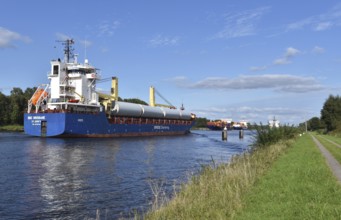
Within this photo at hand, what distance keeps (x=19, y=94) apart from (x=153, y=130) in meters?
63.0

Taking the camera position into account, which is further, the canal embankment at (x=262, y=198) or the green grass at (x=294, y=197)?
the canal embankment at (x=262, y=198)

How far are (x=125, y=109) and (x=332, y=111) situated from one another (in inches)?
1880

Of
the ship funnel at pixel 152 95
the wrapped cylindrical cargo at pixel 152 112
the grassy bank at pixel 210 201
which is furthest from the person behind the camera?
the ship funnel at pixel 152 95

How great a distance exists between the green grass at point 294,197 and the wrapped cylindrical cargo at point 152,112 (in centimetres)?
7321

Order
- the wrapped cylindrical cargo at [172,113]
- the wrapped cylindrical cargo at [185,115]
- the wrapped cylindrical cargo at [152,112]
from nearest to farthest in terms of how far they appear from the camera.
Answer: the wrapped cylindrical cargo at [152,112] → the wrapped cylindrical cargo at [172,113] → the wrapped cylindrical cargo at [185,115]

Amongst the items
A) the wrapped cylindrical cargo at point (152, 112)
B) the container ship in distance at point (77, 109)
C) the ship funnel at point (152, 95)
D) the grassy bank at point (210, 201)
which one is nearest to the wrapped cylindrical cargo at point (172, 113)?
the wrapped cylindrical cargo at point (152, 112)

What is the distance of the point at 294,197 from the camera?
1102cm

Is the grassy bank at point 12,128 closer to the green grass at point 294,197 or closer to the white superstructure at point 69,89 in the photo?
the white superstructure at point 69,89

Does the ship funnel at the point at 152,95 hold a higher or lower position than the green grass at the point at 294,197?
higher

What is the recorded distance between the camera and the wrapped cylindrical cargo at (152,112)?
3487 inches

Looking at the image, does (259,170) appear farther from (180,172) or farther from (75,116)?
(75,116)

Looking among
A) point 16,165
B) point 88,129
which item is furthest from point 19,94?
point 16,165

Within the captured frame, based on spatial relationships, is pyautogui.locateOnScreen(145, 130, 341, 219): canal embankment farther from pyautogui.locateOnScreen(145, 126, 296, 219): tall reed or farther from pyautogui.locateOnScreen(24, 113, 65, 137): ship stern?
pyautogui.locateOnScreen(24, 113, 65, 137): ship stern

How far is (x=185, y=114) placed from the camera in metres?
112
